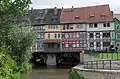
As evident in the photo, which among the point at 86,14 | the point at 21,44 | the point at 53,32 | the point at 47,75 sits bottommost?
the point at 47,75

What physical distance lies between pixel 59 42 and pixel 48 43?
2.48 metres

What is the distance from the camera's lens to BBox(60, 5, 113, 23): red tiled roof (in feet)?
211

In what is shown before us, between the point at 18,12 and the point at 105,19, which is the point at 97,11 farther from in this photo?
the point at 18,12

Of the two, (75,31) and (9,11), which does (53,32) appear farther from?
(9,11)

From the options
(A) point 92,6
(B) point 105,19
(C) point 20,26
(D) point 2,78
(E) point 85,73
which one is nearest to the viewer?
(D) point 2,78

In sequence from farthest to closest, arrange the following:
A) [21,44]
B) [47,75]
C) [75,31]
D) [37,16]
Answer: [37,16] < [75,31] < [47,75] < [21,44]

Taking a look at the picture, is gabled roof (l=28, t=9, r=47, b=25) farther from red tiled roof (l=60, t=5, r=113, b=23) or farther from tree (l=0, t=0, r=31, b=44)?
tree (l=0, t=0, r=31, b=44)

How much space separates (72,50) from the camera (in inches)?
2525

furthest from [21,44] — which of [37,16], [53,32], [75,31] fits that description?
[37,16]

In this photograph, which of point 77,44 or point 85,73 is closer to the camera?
point 85,73

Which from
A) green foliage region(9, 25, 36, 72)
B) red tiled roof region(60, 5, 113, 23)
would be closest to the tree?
green foliage region(9, 25, 36, 72)

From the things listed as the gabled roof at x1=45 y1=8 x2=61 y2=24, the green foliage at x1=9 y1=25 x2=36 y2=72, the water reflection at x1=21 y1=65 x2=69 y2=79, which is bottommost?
the water reflection at x1=21 y1=65 x2=69 y2=79

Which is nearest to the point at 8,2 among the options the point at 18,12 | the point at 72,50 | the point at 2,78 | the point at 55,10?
the point at 18,12

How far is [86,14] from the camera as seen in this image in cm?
6644
